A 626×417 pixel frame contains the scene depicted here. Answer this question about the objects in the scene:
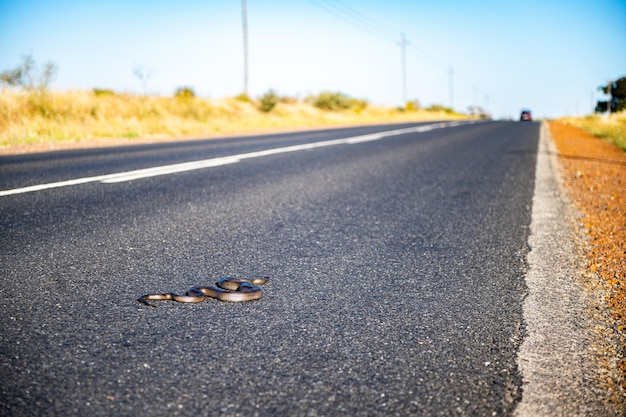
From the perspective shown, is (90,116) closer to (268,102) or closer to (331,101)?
(268,102)

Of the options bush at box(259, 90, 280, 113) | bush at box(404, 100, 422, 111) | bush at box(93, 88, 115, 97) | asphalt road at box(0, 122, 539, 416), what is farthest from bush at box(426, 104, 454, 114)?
asphalt road at box(0, 122, 539, 416)

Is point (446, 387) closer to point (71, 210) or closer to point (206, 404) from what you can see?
point (206, 404)

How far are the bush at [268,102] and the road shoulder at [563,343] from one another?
30186mm

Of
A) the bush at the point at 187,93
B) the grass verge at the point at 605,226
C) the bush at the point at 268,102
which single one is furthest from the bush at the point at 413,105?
the grass verge at the point at 605,226

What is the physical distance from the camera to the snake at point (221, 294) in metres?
2.15

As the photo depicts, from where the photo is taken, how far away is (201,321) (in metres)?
1.97

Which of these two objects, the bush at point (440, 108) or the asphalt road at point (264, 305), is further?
the bush at point (440, 108)

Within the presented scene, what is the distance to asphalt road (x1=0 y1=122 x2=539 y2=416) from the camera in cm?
148

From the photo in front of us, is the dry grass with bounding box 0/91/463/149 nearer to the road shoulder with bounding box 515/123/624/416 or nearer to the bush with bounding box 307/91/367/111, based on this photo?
the road shoulder with bounding box 515/123/624/416

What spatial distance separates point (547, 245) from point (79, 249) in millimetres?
3216

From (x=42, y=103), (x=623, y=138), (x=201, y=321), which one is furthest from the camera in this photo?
(x=42, y=103)

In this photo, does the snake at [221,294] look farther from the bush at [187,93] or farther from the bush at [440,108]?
the bush at [440,108]

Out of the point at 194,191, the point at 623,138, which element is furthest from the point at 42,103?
the point at 623,138

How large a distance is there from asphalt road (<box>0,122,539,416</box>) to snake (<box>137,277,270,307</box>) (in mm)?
42
